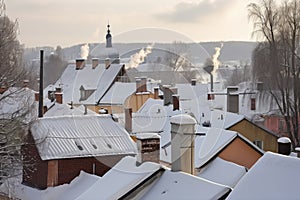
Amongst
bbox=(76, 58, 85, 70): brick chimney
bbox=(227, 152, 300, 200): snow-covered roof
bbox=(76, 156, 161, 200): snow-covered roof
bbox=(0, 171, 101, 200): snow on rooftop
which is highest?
bbox=(76, 58, 85, 70): brick chimney

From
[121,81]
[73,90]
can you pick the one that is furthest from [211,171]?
[73,90]

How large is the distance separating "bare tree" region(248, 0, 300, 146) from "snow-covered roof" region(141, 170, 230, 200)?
14.9m

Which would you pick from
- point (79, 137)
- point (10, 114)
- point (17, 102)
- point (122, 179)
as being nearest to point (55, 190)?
point (79, 137)

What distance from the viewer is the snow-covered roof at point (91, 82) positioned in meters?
30.6

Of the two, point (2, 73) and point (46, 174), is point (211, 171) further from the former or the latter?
point (2, 73)

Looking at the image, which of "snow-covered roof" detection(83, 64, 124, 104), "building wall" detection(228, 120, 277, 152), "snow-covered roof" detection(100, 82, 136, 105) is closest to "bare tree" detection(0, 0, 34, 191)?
"building wall" detection(228, 120, 277, 152)

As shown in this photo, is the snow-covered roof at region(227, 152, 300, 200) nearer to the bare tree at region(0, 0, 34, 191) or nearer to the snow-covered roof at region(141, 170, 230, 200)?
the snow-covered roof at region(141, 170, 230, 200)

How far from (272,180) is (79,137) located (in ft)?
32.9

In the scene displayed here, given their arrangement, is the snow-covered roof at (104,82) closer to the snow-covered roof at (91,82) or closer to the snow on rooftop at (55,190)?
the snow-covered roof at (91,82)

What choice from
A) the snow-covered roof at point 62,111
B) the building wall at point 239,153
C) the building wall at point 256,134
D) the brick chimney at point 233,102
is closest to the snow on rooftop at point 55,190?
the building wall at point 239,153

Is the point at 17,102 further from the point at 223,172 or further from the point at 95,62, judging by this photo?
the point at 95,62

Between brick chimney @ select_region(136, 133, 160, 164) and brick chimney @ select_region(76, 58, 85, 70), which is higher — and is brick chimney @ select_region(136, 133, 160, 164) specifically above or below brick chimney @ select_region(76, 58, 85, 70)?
below

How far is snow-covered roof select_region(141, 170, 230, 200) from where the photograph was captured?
7.16 m

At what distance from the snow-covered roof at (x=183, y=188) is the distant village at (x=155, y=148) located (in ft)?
0.05
